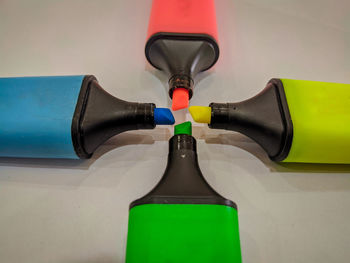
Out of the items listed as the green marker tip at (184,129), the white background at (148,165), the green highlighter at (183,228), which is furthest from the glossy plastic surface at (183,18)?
the green highlighter at (183,228)

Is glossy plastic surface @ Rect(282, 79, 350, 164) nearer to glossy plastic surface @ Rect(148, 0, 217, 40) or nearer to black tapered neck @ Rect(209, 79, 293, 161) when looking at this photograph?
black tapered neck @ Rect(209, 79, 293, 161)

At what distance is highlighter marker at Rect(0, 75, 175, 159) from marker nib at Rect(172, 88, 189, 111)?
0.20 ft

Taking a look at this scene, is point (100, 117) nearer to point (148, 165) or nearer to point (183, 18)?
point (148, 165)

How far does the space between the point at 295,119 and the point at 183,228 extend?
0.32 m

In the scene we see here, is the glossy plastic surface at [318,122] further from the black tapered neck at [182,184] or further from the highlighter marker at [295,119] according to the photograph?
the black tapered neck at [182,184]

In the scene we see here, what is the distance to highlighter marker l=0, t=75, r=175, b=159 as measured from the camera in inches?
18.5

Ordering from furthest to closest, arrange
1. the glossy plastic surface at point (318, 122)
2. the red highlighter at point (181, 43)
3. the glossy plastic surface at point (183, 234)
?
1. the red highlighter at point (181, 43)
2. the glossy plastic surface at point (318, 122)
3. the glossy plastic surface at point (183, 234)

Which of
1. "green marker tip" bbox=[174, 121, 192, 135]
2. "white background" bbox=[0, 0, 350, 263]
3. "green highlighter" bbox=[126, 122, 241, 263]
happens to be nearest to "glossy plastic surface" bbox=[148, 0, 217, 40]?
"white background" bbox=[0, 0, 350, 263]

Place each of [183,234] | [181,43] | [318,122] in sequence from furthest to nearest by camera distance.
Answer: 1. [181,43]
2. [318,122]
3. [183,234]

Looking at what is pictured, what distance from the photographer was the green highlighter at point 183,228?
1.13 feet

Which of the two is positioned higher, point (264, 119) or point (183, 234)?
point (264, 119)

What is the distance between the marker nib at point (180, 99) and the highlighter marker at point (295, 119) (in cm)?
6

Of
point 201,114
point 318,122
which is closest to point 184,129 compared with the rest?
point 201,114

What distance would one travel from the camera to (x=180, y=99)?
1.84ft
